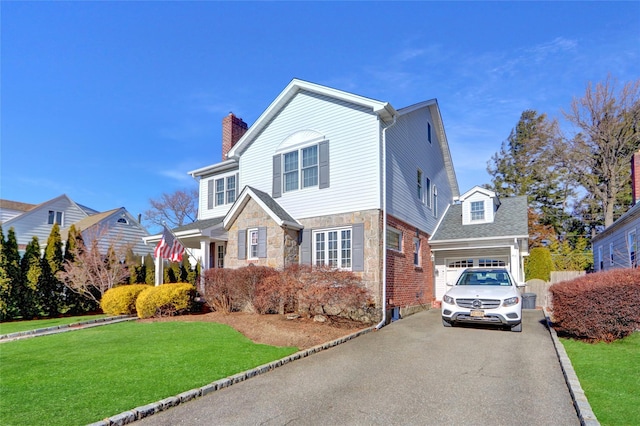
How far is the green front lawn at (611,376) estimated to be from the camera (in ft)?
15.0

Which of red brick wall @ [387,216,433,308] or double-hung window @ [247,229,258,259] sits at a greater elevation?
double-hung window @ [247,229,258,259]

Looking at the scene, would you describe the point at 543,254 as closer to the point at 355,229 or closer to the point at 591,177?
the point at 591,177

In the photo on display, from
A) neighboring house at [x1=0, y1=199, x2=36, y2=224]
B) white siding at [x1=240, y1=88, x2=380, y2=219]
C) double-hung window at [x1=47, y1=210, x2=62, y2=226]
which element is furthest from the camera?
neighboring house at [x1=0, y1=199, x2=36, y2=224]

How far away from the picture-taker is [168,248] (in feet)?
47.1

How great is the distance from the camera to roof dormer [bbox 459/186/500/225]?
60.8 feet

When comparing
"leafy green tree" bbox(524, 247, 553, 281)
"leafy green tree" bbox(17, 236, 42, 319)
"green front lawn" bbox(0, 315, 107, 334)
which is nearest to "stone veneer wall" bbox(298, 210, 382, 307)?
"green front lawn" bbox(0, 315, 107, 334)

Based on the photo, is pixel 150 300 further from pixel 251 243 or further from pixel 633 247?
pixel 633 247

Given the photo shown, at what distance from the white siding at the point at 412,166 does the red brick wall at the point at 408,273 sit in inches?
19.2

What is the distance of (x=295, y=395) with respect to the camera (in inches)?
214

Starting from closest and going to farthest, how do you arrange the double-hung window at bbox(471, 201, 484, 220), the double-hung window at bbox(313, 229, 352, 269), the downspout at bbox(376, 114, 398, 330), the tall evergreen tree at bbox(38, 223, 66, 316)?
1. the downspout at bbox(376, 114, 398, 330)
2. the double-hung window at bbox(313, 229, 352, 269)
3. the tall evergreen tree at bbox(38, 223, 66, 316)
4. the double-hung window at bbox(471, 201, 484, 220)

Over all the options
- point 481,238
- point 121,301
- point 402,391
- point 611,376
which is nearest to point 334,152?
point 481,238

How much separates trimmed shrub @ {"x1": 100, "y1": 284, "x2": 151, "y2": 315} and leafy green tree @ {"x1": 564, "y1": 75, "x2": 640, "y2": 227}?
30.3 meters

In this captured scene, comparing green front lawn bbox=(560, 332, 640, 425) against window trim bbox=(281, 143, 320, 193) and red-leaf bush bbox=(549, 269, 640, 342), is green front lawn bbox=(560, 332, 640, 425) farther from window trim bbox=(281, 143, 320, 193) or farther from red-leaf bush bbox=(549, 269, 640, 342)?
window trim bbox=(281, 143, 320, 193)

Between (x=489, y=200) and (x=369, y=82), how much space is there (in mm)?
8260
